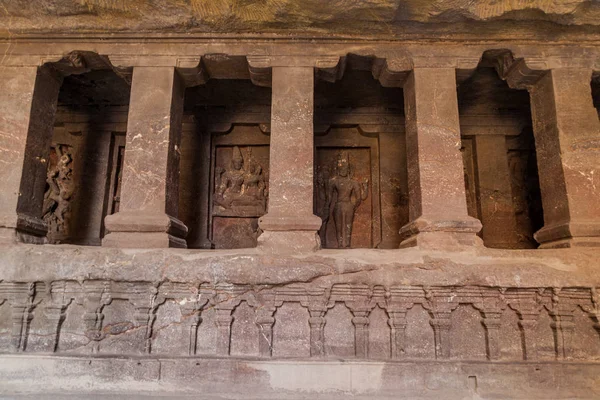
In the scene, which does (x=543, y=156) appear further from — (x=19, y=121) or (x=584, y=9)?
(x=19, y=121)

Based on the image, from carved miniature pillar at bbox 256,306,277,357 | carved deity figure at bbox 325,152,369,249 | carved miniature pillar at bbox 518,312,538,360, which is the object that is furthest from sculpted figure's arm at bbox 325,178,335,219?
carved miniature pillar at bbox 518,312,538,360

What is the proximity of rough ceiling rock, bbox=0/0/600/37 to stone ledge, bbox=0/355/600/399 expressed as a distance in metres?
3.45

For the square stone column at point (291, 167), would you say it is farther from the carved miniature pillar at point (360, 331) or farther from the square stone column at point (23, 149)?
the square stone column at point (23, 149)

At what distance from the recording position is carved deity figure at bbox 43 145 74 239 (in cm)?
689

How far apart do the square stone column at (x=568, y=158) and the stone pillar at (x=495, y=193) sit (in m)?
2.17

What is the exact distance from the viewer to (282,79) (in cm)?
478

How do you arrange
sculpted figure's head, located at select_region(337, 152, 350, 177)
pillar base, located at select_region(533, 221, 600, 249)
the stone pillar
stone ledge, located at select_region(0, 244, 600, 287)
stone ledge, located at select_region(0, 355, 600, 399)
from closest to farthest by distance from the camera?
1. stone ledge, located at select_region(0, 355, 600, 399)
2. stone ledge, located at select_region(0, 244, 600, 287)
3. pillar base, located at select_region(533, 221, 600, 249)
4. the stone pillar
5. sculpted figure's head, located at select_region(337, 152, 350, 177)

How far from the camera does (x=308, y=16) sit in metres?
4.53

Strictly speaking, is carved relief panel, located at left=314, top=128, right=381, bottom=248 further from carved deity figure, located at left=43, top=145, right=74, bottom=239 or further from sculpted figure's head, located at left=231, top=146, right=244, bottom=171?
carved deity figure, located at left=43, top=145, right=74, bottom=239

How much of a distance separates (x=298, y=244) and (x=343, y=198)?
2.82 metres

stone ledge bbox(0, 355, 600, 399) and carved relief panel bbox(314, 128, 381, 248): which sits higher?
carved relief panel bbox(314, 128, 381, 248)

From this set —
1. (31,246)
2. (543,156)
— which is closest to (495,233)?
(543,156)

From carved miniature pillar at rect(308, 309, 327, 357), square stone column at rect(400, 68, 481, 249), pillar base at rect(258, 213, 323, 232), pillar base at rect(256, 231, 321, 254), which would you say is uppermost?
square stone column at rect(400, 68, 481, 249)

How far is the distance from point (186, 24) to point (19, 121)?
2.07m
